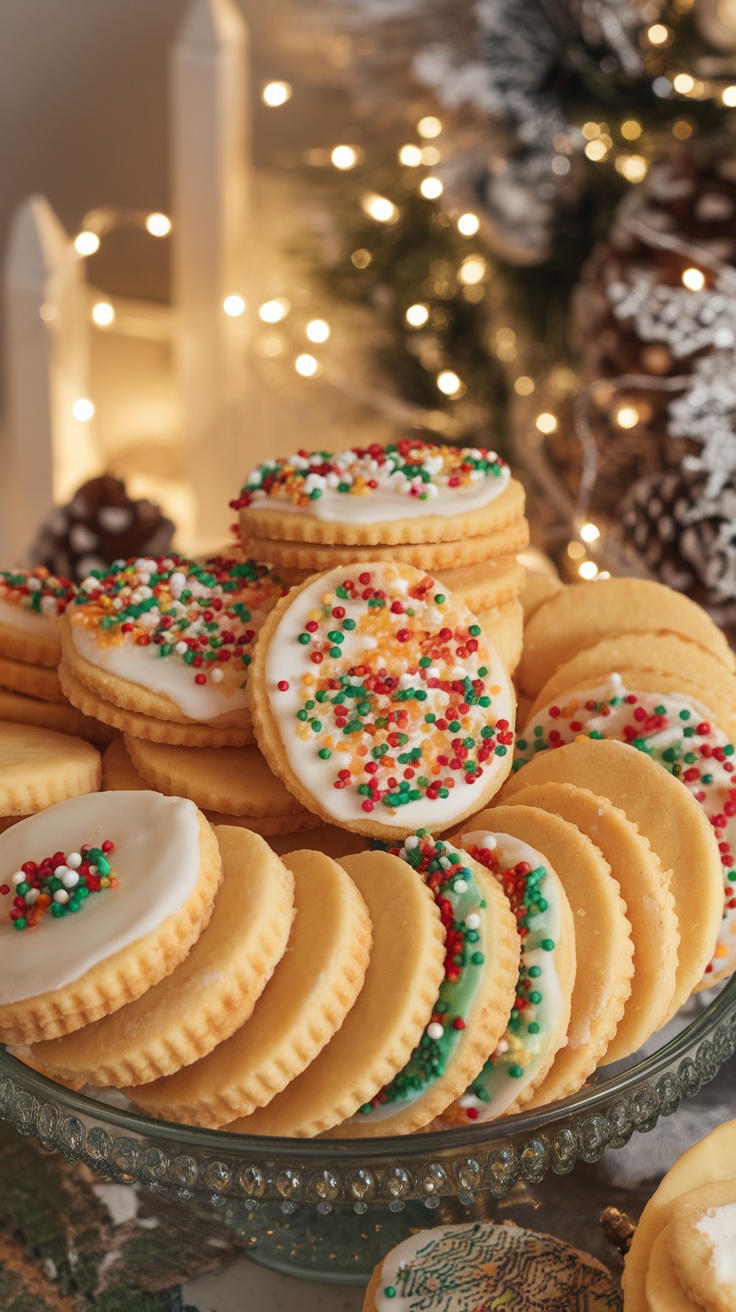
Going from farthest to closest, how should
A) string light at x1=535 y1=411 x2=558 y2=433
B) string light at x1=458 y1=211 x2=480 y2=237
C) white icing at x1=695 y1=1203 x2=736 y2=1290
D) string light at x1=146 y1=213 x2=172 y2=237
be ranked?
1. string light at x1=146 y1=213 x2=172 y2=237
2. string light at x1=458 y1=211 x2=480 y2=237
3. string light at x1=535 y1=411 x2=558 y2=433
4. white icing at x1=695 y1=1203 x2=736 y2=1290

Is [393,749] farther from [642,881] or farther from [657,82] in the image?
[657,82]

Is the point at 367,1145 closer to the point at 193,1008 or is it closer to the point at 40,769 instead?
the point at 193,1008

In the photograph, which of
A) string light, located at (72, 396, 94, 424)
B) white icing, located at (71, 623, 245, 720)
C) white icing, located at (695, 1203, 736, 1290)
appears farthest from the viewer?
string light, located at (72, 396, 94, 424)

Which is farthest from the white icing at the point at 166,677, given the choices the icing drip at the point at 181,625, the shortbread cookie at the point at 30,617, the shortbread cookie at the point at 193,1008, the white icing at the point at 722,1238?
the white icing at the point at 722,1238

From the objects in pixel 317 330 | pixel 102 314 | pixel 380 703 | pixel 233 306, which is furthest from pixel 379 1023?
pixel 102 314

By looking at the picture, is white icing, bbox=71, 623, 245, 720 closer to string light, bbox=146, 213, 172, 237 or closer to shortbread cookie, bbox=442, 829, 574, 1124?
shortbread cookie, bbox=442, 829, 574, 1124

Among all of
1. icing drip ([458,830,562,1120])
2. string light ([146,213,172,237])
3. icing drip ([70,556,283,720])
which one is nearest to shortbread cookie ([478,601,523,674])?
icing drip ([70,556,283,720])

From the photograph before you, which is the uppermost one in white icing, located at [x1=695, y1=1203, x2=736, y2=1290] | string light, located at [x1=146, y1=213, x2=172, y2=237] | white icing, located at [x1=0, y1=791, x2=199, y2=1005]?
string light, located at [x1=146, y1=213, x2=172, y2=237]
